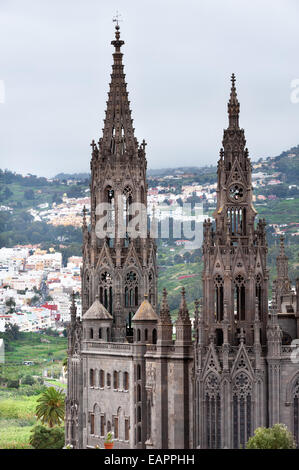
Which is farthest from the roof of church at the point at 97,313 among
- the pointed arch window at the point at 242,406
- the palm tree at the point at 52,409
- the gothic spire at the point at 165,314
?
the palm tree at the point at 52,409

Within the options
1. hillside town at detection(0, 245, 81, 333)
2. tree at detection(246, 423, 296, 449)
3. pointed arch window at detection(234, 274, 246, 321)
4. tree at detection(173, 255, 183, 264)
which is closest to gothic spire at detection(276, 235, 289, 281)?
pointed arch window at detection(234, 274, 246, 321)

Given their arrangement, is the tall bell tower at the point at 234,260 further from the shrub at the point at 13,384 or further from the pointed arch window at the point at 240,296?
the shrub at the point at 13,384

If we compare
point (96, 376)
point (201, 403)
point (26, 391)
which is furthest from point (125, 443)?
point (26, 391)

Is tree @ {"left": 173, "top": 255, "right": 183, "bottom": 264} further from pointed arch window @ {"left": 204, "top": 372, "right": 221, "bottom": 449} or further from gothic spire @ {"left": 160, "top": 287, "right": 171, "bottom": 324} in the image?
pointed arch window @ {"left": 204, "top": 372, "right": 221, "bottom": 449}

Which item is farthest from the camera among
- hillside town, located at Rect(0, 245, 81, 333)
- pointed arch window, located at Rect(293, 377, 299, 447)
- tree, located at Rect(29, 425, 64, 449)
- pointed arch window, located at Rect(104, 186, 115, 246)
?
hillside town, located at Rect(0, 245, 81, 333)

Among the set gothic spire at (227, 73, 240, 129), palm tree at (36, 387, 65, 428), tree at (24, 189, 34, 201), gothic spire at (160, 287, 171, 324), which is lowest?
palm tree at (36, 387, 65, 428)

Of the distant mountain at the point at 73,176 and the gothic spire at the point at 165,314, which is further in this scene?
the distant mountain at the point at 73,176

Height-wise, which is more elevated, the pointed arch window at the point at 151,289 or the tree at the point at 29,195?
the tree at the point at 29,195
